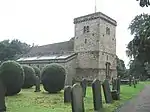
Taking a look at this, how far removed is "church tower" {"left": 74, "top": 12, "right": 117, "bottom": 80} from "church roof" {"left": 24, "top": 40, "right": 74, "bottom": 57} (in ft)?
14.6

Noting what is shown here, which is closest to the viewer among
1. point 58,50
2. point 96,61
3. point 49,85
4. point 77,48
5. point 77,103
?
point 77,103

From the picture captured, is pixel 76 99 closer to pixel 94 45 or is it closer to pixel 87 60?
pixel 94 45

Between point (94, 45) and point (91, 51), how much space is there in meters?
1.34

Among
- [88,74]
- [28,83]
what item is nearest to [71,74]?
[88,74]

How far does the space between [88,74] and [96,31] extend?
844cm

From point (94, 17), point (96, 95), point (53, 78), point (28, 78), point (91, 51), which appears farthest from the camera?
point (94, 17)

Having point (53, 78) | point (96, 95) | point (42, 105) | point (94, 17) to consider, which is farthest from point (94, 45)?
point (96, 95)

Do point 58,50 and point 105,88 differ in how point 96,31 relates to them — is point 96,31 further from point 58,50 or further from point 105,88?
point 105,88

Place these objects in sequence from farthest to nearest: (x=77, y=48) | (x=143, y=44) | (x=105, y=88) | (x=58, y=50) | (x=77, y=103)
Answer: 1. (x=58, y=50)
2. (x=77, y=48)
3. (x=143, y=44)
4. (x=105, y=88)
5. (x=77, y=103)

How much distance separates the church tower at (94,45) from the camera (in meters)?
50.0

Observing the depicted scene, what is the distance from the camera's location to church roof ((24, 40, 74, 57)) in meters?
57.9

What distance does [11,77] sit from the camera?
814 inches

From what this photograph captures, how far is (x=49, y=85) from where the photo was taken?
23906mm

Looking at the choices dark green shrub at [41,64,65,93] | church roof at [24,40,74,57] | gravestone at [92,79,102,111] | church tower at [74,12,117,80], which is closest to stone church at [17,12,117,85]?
church tower at [74,12,117,80]
